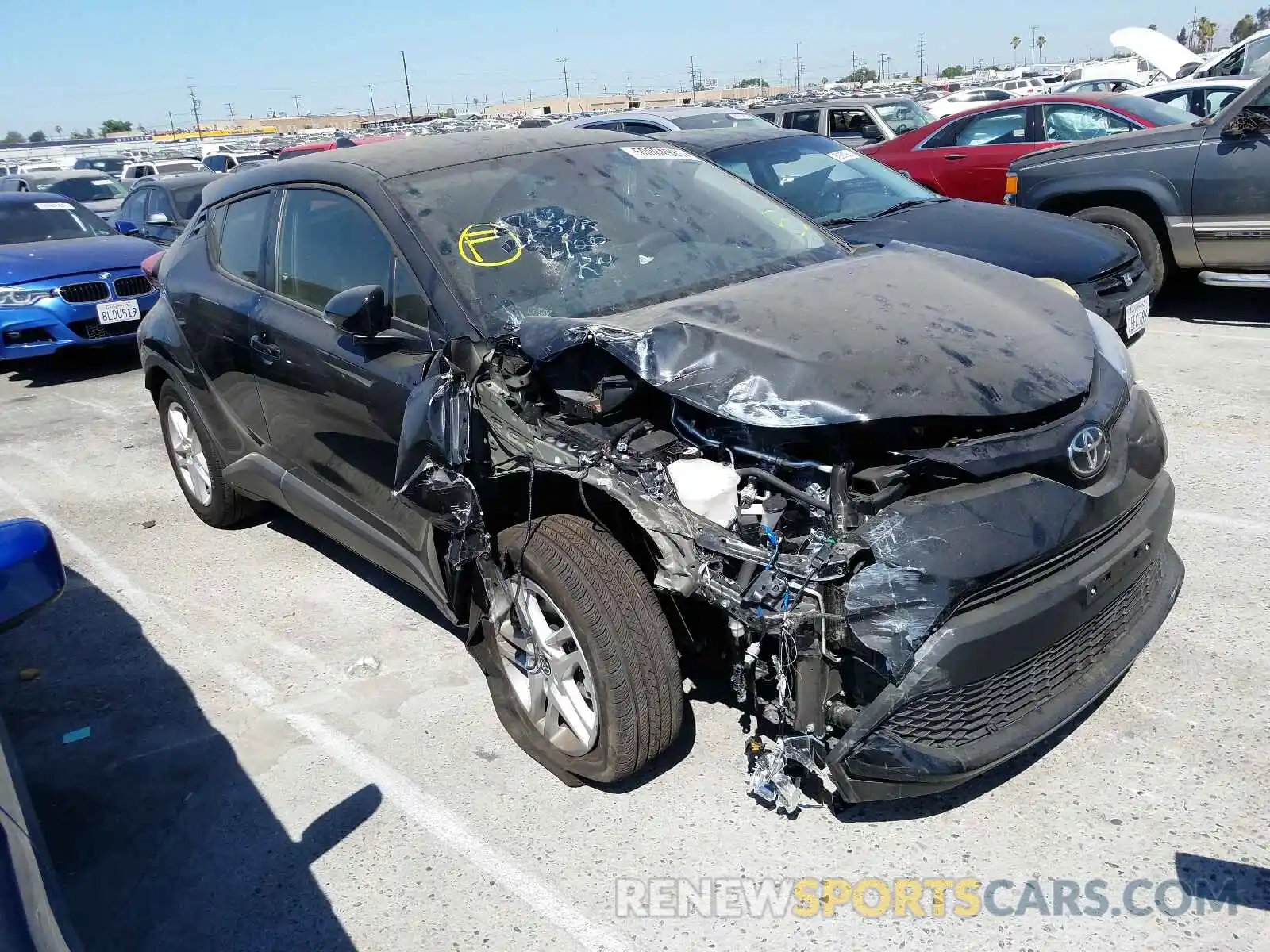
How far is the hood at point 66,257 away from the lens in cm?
862

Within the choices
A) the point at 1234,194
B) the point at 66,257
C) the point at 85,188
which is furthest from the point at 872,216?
the point at 85,188

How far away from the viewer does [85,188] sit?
52.5 ft

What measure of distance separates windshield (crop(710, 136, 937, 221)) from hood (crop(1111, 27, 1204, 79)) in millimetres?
18734

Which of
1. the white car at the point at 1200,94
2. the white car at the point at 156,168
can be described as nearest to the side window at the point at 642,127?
the white car at the point at 1200,94

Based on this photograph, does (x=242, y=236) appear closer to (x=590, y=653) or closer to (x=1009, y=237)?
(x=590, y=653)

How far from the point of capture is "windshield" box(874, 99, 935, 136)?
46.8ft

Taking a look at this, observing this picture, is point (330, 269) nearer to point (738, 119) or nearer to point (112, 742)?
point (112, 742)

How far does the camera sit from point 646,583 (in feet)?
9.29

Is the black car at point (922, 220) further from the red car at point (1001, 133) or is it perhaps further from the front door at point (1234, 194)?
the red car at point (1001, 133)

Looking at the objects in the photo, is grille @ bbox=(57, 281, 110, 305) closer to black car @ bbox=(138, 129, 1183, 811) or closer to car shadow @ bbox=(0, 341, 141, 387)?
car shadow @ bbox=(0, 341, 141, 387)

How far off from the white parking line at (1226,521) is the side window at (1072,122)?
22.0ft

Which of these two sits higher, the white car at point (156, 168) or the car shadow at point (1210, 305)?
the white car at point (156, 168)

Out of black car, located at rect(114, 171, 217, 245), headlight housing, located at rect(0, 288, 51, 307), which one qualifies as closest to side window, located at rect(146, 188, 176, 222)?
black car, located at rect(114, 171, 217, 245)

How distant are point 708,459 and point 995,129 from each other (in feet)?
28.8
